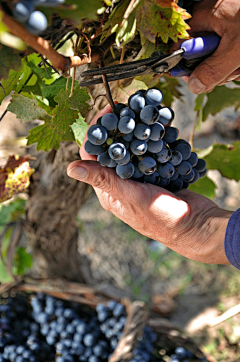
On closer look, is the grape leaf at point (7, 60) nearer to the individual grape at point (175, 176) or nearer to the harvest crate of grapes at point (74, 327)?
the individual grape at point (175, 176)

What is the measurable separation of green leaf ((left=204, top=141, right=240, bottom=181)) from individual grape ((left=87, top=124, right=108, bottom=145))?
62 centimetres

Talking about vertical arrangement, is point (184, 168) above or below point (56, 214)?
above

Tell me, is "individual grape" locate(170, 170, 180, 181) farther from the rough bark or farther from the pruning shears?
the rough bark

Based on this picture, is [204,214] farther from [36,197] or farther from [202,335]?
[202,335]

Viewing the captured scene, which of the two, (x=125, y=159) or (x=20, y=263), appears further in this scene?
(x=20, y=263)

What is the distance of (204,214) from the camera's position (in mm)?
682

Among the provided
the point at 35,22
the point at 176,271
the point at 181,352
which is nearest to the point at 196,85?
the point at 35,22

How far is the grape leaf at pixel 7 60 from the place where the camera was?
364 mm

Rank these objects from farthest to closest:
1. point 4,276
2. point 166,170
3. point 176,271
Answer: point 176,271 < point 4,276 < point 166,170

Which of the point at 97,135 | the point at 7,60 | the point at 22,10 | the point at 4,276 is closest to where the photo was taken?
the point at 22,10

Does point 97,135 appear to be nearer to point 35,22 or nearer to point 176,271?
point 35,22

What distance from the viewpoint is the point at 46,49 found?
0.31 meters

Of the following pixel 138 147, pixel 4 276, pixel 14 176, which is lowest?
pixel 4 276

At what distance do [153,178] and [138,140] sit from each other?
124 mm
